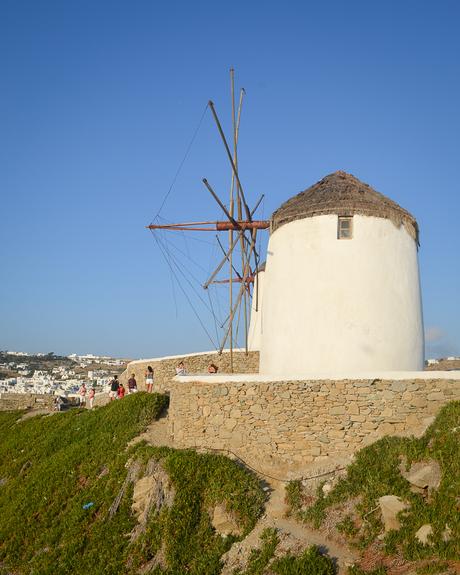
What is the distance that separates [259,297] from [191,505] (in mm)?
14771

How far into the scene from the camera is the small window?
14156 mm

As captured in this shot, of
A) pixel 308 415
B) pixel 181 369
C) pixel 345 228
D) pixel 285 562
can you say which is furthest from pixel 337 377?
pixel 181 369

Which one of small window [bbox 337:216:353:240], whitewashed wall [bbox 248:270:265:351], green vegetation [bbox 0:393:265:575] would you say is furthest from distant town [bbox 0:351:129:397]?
small window [bbox 337:216:353:240]

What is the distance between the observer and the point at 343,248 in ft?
46.0

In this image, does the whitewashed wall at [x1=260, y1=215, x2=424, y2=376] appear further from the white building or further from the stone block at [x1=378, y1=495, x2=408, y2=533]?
the stone block at [x1=378, y1=495, x2=408, y2=533]

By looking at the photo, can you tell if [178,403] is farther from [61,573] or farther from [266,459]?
[61,573]

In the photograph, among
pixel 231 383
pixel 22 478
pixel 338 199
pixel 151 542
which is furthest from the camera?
pixel 22 478

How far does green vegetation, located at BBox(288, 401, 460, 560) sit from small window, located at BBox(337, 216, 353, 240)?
5.26m

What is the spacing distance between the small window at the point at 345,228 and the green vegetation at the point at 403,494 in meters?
5.26

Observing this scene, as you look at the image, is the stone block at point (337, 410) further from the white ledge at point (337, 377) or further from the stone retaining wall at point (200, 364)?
the stone retaining wall at point (200, 364)

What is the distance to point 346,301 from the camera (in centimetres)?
1362

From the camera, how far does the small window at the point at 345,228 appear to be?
14.2m

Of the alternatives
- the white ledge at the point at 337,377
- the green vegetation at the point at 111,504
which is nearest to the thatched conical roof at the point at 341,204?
the white ledge at the point at 337,377

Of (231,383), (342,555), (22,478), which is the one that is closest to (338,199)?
(231,383)
